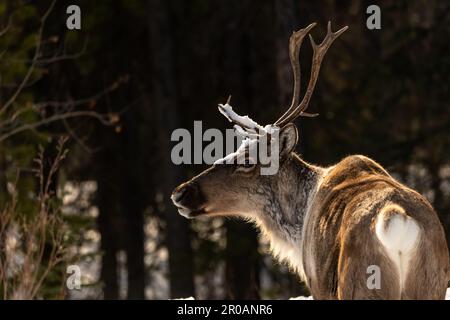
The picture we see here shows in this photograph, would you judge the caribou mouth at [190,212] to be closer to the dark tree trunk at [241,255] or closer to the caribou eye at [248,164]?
the caribou eye at [248,164]

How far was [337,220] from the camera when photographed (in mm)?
6875

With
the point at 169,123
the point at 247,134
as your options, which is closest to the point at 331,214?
the point at 247,134

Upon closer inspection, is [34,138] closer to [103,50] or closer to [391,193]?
[103,50]

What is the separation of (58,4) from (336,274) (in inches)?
546

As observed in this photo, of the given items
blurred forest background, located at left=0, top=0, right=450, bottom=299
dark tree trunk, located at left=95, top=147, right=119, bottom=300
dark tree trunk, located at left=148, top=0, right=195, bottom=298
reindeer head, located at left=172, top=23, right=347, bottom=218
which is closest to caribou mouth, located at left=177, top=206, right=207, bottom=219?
reindeer head, located at left=172, top=23, right=347, bottom=218

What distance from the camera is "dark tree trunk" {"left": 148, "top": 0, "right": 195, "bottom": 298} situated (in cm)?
2005

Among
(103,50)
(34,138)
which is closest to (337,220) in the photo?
(34,138)

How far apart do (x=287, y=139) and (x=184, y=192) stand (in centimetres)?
81

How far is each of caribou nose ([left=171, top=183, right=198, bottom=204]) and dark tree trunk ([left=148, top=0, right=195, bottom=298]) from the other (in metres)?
11.6

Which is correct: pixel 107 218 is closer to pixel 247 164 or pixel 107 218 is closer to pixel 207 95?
pixel 207 95

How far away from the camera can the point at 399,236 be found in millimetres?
6109

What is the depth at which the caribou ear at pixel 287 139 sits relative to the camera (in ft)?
26.5

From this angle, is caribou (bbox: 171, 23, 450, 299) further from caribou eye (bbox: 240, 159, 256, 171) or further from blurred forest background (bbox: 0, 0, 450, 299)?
blurred forest background (bbox: 0, 0, 450, 299)

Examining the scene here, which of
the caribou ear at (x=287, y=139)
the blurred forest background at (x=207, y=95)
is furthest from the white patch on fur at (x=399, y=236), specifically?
the blurred forest background at (x=207, y=95)
